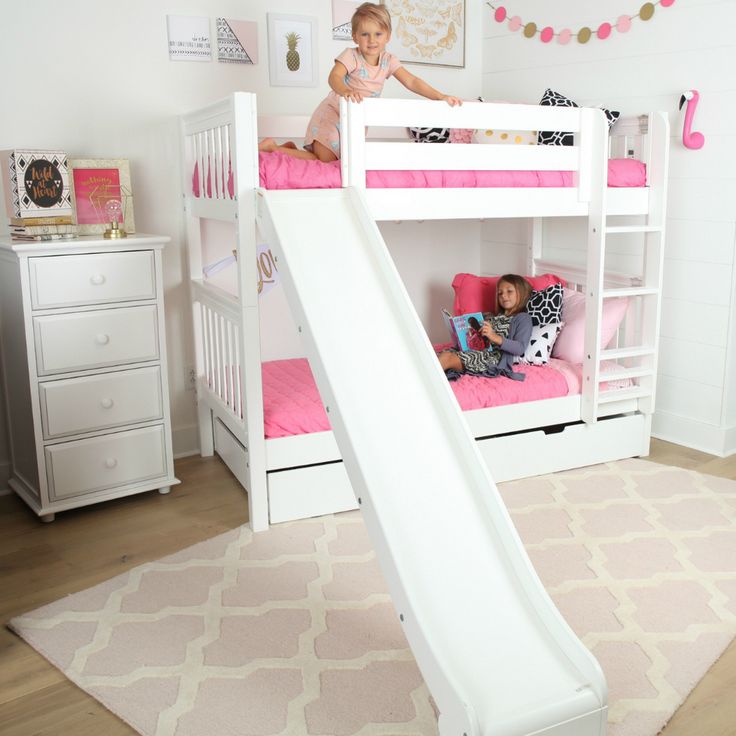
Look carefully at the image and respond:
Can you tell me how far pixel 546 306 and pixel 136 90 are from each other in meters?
1.87

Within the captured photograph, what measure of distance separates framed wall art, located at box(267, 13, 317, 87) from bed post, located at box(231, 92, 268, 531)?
1.06 meters

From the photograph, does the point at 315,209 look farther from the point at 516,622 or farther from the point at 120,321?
the point at 516,622

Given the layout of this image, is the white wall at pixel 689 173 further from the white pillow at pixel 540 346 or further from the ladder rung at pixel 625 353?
the white pillow at pixel 540 346

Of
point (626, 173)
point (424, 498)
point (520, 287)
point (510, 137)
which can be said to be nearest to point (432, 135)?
point (510, 137)


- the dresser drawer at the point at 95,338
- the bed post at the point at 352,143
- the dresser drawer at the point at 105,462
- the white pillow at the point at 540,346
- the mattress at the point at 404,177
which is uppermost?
the bed post at the point at 352,143

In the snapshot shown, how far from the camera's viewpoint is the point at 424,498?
6.15 feet

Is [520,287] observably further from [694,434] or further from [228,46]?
[228,46]

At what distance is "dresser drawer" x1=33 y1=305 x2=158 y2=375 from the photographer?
2707 millimetres

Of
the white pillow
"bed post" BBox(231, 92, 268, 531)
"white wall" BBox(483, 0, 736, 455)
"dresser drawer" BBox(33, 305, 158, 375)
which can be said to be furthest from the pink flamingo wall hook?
"dresser drawer" BBox(33, 305, 158, 375)

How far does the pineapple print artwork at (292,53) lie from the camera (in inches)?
137

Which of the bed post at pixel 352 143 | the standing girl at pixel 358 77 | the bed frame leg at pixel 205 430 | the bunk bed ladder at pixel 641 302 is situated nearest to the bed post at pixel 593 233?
the bunk bed ladder at pixel 641 302

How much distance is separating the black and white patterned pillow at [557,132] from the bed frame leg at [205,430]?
6.08 ft

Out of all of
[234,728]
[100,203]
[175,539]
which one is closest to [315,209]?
[100,203]

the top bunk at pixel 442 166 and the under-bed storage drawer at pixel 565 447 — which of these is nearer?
the top bunk at pixel 442 166
